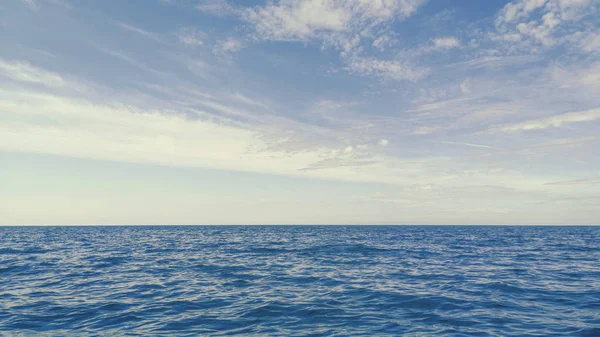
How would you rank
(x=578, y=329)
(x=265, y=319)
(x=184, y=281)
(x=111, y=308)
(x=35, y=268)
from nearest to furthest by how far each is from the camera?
1. (x=578, y=329)
2. (x=265, y=319)
3. (x=111, y=308)
4. (x=184, y=281)
5. (x=35, y=268)

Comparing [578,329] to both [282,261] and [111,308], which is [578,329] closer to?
[111,308]

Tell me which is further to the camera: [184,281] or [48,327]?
[184,281]

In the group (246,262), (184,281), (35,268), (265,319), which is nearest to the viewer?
(265,319)

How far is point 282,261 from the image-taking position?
29344 mm

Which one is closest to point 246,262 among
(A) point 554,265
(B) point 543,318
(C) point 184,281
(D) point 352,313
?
(C) point 184,281

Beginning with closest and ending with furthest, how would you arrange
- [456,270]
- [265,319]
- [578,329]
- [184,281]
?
[578,329]
[265,319]
[184,281]
[456,270]

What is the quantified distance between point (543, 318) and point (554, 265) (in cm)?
1728

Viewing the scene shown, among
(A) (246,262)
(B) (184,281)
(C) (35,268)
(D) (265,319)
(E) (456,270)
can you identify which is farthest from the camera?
(A) (246,262)

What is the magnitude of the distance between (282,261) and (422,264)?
37.9 ft

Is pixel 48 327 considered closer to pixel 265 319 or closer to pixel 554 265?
pixel 265 319

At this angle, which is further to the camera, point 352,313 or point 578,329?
point 352,313

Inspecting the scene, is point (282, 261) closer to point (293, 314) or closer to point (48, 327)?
point (293, 314)

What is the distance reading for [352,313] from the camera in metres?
14.3

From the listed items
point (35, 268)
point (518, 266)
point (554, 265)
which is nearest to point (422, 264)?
point (518, 266)
